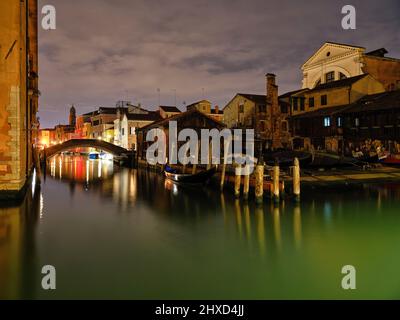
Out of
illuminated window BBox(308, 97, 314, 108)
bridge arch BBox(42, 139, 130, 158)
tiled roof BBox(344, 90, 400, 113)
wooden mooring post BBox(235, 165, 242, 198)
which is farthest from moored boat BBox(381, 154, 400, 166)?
bridge arch BBox(42, 139, 130, 158)

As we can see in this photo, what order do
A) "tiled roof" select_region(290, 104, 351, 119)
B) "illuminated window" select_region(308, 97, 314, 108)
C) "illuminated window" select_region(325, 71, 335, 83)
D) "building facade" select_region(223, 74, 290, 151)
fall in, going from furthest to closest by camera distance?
1. "illuminated window" select_region(325, 71, 335, 83)
2. "building facade" select_region(223, 74, 290, 151)
3. "illuminated window" select_region(308, 97, 314, 108)
4. "tiled roof" select_region(290, 104, 351, 119)

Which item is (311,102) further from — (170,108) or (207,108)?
(170,108)

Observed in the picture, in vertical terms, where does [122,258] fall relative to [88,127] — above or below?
below

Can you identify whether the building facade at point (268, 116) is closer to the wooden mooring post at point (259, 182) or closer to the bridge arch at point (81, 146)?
the bridge arch at point (81, 146)

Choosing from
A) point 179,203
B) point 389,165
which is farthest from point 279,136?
point 179,203

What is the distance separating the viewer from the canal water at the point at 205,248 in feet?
25.7

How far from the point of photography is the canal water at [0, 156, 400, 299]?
7.83 m

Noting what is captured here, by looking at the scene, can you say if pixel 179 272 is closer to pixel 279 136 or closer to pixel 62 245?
pixel 62 245

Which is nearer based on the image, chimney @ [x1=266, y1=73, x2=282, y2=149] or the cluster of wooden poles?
the cluster of wooden poles

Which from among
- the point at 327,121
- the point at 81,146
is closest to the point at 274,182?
the point at 327,121

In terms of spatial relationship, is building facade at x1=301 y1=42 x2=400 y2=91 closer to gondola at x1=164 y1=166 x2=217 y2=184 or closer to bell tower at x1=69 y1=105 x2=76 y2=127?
gondola at x1=164 y1=166 x2=217 y2=184
